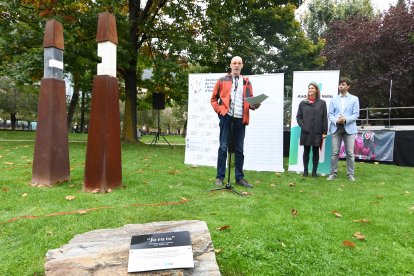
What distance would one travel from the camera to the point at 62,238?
295 centimetres

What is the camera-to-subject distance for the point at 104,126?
453 centimetres

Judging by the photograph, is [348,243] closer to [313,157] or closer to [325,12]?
[313,157]

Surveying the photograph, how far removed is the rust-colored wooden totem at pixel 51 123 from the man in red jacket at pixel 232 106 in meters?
2.29

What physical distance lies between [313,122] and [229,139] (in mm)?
2368

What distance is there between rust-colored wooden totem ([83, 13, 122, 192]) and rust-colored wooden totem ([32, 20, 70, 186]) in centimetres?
68

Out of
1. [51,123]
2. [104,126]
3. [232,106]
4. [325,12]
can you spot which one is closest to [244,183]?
[232,106]

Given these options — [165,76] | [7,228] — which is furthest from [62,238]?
[165,76]

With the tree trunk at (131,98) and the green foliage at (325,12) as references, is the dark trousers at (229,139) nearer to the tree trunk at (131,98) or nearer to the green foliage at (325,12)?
the tree trunk at (131,98)

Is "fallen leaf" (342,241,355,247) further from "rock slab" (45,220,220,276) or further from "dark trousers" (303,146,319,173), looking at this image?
"dark trousers" (303,146,319,173)

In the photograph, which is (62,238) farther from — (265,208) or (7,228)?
(265,208)

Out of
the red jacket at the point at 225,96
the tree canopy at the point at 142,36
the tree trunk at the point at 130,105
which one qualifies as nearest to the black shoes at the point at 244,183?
the red jacket at the point at 225,96

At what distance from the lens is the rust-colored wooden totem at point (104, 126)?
453 cm

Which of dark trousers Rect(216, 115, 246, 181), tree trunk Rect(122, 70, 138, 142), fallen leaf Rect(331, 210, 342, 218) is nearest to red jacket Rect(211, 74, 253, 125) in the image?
dark trousers Rect(216, 115, 246, 181)

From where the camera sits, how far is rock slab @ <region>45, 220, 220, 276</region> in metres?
2.04
